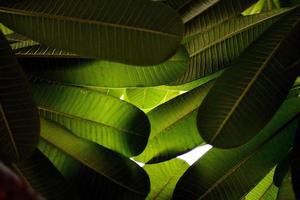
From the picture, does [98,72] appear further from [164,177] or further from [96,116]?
[164,177]

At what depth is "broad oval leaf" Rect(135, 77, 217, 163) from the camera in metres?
0.97

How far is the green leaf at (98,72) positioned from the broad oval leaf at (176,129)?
104 mm

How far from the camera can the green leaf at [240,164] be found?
92cm

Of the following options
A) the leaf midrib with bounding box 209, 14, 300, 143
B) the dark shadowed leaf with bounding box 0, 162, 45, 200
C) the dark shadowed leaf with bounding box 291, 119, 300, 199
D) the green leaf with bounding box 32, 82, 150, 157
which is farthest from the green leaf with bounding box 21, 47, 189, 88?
the dark shadowed leaf with bounding box 0, 162, 45, 200

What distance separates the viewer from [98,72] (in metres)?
0.89

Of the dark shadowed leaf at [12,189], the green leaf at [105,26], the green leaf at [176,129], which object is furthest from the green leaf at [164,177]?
the dark shadowed leaf at [12,189]

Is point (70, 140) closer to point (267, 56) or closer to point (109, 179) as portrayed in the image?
point (109, 179)

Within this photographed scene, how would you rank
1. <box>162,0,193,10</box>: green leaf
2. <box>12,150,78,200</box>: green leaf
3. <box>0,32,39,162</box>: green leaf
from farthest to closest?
<box>162,0,193,10</box>: green leaf, <box>12,150,78,200</box>: green leaf, <box>0,32,39,162</box>: green leaf

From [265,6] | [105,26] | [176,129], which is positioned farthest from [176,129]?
[265,6]

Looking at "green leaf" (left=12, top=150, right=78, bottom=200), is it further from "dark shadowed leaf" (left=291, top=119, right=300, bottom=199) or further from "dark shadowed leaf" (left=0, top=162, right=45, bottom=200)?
Answer: "dark shadowed leaf" (left=0, top=162, right=45, bottom=200)

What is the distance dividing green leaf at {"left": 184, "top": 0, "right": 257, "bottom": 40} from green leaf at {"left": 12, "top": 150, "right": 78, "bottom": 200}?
344mm

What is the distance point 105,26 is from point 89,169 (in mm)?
296

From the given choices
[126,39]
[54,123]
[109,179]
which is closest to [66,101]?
[54,123]

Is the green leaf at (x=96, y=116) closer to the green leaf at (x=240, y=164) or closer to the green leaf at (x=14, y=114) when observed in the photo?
the green leaf at (x=240, y=164)
